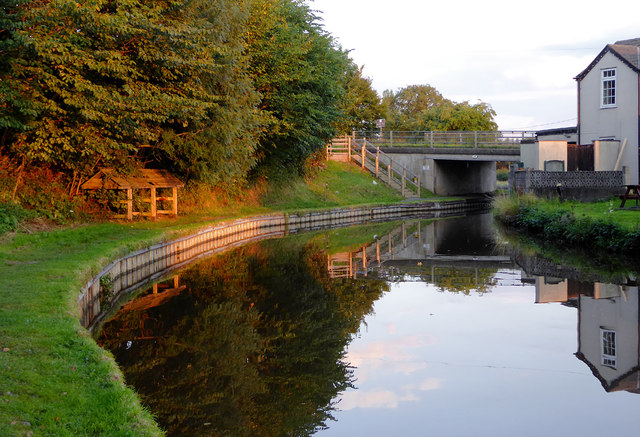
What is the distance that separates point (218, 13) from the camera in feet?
73.3

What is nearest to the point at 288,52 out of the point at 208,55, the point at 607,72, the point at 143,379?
the point at 208,55

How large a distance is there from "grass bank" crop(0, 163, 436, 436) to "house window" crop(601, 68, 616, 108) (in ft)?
79.1

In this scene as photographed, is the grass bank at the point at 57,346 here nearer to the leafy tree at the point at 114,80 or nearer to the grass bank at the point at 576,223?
the leafy tree at the point at 114,80

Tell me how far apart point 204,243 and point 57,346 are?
1404 cm

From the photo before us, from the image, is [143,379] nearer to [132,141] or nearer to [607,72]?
[132,141]

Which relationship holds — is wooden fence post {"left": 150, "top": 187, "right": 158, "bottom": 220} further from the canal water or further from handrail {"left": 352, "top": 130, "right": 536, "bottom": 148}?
handrail {"left": 352, "top": 130, "right": 536, "bottom": 148}

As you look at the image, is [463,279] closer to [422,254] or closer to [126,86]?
[422,254]

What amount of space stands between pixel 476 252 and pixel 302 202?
1407cm

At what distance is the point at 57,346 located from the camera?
7.80 meters

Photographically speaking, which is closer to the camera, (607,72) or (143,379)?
(143,379)

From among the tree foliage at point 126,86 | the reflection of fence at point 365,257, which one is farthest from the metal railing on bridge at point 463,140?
the tree foliage at point 126,86

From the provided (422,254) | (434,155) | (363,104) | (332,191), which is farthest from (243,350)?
(363,104)

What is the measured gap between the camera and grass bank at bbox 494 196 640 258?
19000mm

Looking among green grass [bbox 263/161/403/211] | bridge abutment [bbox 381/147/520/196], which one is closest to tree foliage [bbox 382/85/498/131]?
bridge abutment [bbox 381/147/520/196]
